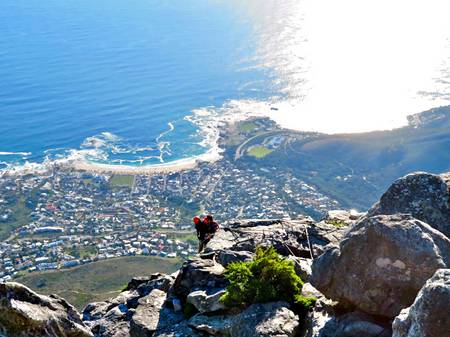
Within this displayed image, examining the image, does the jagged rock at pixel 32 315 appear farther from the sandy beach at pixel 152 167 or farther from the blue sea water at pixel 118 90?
the blue sea water at pixel 118 90

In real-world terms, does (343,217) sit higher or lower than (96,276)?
higher

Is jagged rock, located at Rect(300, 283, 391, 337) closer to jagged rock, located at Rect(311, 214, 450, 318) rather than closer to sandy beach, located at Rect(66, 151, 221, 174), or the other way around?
jagged rock, located at Rect(311, 214, 450, 318)

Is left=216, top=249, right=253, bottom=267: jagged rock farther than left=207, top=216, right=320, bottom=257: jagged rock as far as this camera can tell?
No

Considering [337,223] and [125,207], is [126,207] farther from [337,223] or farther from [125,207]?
[337,223]

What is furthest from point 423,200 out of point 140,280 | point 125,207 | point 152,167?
point 152,167

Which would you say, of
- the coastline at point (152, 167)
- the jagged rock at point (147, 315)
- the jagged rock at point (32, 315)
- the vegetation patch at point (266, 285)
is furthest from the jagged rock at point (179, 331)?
the coastline at point (152, 167)

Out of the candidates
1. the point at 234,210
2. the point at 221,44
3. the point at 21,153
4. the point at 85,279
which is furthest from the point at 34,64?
the point at 85,279

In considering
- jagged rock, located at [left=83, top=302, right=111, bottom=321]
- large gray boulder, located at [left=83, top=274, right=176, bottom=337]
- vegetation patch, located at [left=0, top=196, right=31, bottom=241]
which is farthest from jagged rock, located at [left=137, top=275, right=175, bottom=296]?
vegetation patch, located at [left=0, top=196, right=31, bottom=241]
